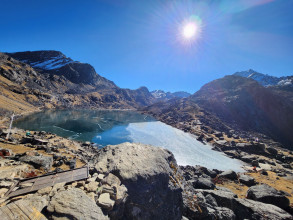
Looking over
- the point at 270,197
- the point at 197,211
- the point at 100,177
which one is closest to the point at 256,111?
the point at 270,197

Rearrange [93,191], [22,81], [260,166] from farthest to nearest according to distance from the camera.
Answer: [22,81] < [260,166] < [93,191]

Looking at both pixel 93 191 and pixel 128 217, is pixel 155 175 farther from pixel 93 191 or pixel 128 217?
pixel 93 191

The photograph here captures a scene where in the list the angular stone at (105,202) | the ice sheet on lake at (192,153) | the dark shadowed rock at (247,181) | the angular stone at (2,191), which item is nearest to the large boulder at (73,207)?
the angular stone at (105,202)

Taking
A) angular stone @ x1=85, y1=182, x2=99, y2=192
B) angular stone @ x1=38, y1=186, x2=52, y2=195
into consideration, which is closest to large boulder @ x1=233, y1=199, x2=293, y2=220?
angular stone @ x1=85, y1=182, x2=99, y2=192

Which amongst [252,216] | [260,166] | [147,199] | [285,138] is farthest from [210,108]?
[147,199]

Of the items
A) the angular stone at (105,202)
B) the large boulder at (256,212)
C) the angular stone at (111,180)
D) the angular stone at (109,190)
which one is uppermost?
the angular stone at (111,180)

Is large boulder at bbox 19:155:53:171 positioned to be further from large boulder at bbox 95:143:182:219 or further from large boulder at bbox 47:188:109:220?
large boulder at bbox 47:188:109:220

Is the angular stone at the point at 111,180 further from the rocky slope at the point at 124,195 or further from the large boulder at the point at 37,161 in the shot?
the large boulder at the point at 37,161

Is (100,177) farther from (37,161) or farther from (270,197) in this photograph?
(270,197)
